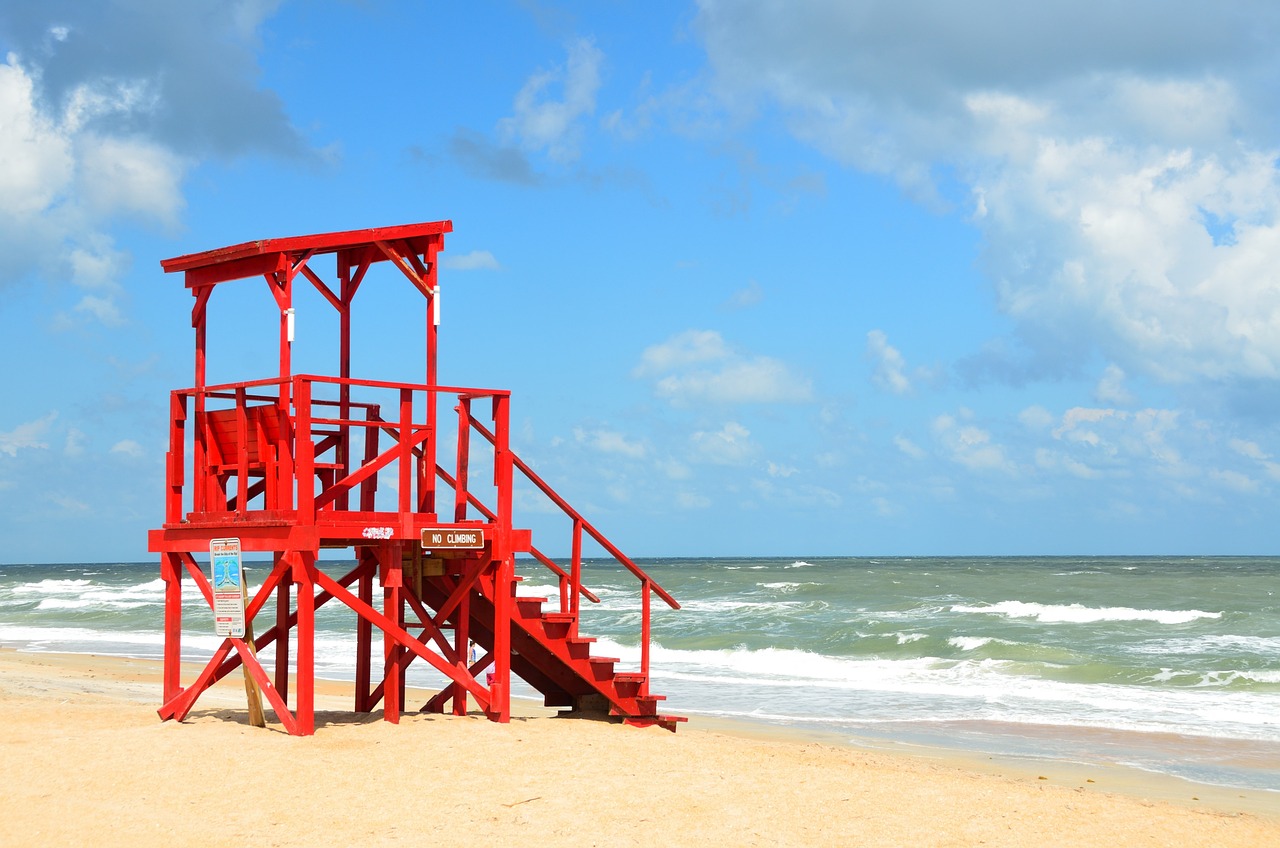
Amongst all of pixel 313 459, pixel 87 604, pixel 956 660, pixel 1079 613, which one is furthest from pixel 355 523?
pixel 87 604

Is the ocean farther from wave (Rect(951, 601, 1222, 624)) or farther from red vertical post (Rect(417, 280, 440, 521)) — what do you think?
red vertical post (Rect(417, 280, 440, 521))

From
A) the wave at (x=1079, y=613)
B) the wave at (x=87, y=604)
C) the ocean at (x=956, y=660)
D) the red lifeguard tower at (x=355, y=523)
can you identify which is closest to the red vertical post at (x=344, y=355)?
the red lifeguard tower at (x=355, y=523)

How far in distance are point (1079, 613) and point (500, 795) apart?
1311 inches

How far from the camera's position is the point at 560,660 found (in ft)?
42.0

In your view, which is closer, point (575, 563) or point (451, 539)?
point (451, 539)

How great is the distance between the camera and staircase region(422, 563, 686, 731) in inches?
496

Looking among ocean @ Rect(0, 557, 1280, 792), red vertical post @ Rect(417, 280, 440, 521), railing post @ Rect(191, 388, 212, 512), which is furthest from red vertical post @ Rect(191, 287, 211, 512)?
ocean @ Rect(0, 557, 1280, 792)

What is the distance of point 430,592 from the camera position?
13.1 m

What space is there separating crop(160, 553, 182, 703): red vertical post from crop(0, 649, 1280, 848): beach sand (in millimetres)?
342

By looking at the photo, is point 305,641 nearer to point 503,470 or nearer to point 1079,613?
point 503,470

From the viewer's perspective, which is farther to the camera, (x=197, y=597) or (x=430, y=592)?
(x=197, y=597)

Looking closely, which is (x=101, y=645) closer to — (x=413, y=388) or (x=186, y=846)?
(x=413, y=388)

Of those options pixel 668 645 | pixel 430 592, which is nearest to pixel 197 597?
pixel 668 645

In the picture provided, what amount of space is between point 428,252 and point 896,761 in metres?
6.74
